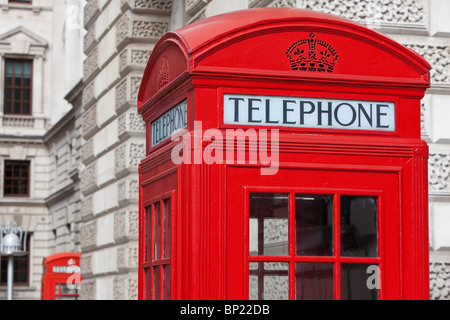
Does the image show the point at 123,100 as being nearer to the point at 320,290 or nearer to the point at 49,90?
the point at 320,290

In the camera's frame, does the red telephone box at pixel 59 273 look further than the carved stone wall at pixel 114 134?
Yes

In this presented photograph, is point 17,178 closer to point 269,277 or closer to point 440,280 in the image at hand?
point 440,280

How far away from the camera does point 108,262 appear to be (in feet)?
49.6

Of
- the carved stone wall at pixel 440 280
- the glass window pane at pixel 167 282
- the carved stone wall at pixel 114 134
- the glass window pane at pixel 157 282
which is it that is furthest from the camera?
the carved stone wall at pixel 114 134

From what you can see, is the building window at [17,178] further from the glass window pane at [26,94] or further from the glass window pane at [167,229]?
the glass window pane at [167,229]

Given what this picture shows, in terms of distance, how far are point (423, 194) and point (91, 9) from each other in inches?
531

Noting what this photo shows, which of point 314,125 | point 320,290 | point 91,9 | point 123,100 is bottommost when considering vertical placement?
point 320,290

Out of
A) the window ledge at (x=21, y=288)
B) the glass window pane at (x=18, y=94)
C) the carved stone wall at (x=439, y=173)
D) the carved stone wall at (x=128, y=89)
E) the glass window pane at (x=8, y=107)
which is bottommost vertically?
the window ledge at (x=21, y=288)

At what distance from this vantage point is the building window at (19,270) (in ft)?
139

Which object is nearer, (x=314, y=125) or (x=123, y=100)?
(x=314, y=125)

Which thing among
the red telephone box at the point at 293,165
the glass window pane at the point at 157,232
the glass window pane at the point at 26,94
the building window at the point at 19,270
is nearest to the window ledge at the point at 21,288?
the building window at the point at 19,270

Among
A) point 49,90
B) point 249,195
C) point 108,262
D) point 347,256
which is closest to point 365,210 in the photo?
point 347,256

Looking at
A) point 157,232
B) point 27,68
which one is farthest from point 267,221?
point 27,68

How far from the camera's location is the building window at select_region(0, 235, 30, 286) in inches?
1673
